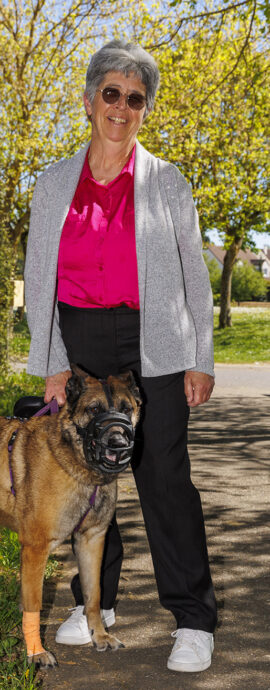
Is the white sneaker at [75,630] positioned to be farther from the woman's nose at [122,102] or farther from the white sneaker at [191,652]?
the woman's nose at [122,102]

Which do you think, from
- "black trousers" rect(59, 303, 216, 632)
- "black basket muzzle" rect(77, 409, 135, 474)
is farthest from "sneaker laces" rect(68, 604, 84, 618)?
"black basket muzzle" rect(77, 409, 135, 474)

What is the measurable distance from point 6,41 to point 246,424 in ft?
50.5

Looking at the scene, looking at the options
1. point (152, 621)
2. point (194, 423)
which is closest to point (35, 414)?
point (152, 621)

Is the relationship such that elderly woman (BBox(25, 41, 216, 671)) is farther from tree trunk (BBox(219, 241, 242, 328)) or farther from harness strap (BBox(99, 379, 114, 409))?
tree trunk (BBox(219, 241, 242, 328))

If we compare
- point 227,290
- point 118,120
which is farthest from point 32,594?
point 227,290

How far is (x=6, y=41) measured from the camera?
21.2 meters

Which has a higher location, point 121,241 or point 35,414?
point 121,241

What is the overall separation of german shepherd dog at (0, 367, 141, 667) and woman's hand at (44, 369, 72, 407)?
12 centimetres

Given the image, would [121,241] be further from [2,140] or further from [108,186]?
[2,140]

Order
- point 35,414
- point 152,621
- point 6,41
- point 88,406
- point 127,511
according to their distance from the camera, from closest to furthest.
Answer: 1. point 88,406
2. point 35,414
3. point 152,621
4. point 127,511
5. point 6,41

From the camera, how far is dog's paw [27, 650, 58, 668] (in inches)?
135

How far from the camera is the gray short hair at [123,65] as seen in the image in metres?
3.41

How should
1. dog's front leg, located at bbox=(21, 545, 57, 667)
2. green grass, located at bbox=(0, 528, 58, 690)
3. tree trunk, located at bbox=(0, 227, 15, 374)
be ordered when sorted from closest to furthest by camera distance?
green grass, located at bbox=(0, 528, 58, 690) < dog's front leg, located at bbox=(21, 545, 57, 667) < tree trunk, located at bbox=(0, 227, 15, 374)

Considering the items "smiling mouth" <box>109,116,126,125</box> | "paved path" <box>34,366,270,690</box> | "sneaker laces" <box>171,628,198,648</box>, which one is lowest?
"paved path" <box>34,366,270,690</box>
